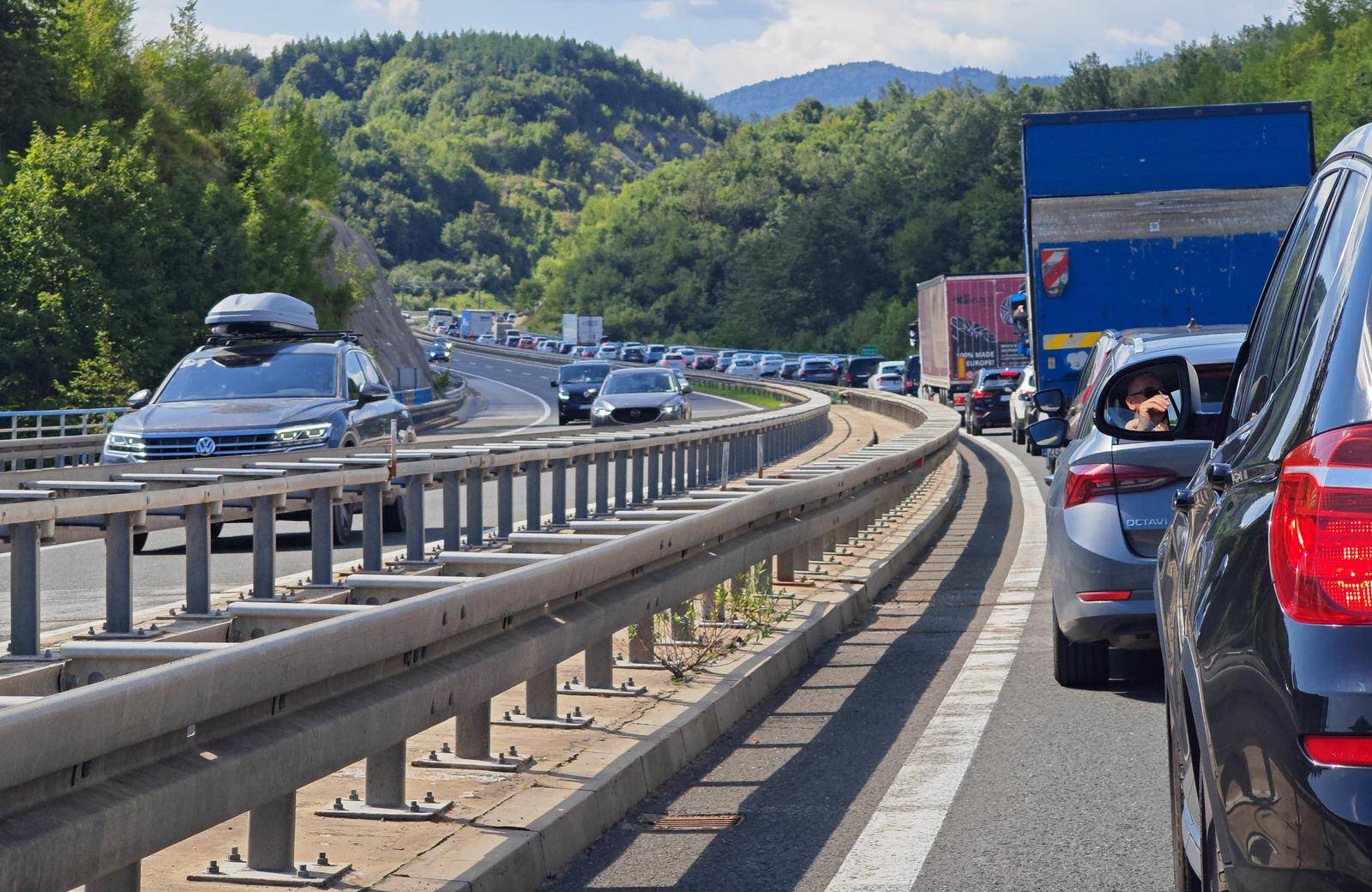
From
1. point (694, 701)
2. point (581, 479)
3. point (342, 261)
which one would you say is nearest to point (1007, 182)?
point (342, 261)

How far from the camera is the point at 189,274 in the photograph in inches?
1969

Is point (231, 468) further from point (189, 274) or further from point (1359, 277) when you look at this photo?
point (189, 274)

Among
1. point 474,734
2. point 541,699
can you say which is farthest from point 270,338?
point 474,734

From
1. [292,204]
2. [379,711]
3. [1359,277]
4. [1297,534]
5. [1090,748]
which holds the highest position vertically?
[292,204]

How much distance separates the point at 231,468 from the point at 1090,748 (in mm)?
5484

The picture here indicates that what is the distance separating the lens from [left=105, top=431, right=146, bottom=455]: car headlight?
15.8m

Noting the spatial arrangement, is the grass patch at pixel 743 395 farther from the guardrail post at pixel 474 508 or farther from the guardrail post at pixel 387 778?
the guardrail post at pixel 387 778

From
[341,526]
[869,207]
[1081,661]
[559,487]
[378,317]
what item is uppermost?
[869,207]

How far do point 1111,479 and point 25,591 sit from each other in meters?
4.50

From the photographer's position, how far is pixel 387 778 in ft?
18.0

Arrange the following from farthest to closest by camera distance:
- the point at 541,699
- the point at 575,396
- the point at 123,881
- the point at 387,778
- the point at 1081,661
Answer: the point at 575,396 < the point at 1081,661 < the point at 541,699 < the point at 387,778 < the point at 123,881

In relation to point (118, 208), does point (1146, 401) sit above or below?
below

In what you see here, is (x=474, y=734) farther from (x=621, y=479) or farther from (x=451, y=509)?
(x=621, y=479)

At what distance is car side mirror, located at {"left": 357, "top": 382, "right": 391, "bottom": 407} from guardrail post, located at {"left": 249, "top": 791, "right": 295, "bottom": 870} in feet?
41.2
